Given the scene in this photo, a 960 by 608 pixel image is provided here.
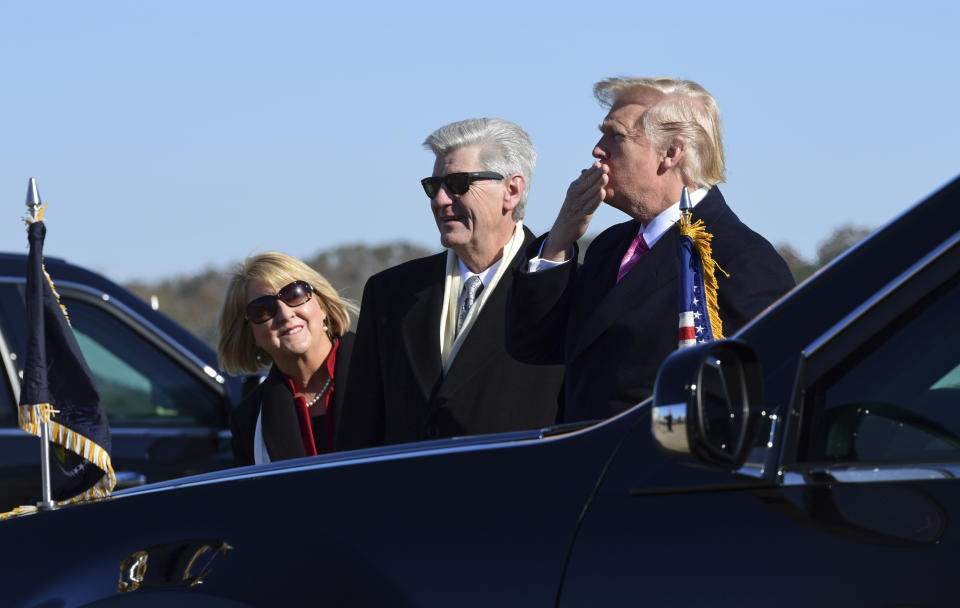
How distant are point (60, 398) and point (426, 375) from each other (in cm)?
115

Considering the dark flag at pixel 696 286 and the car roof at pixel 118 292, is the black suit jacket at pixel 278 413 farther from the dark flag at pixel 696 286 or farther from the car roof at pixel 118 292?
the dark flag at pixel 696 286

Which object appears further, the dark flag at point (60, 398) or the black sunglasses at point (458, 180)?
the black sunglasses at point (458, 180)

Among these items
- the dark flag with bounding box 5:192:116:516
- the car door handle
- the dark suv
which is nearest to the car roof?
the dark suv

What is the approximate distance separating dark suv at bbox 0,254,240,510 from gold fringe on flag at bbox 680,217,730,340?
3.24m

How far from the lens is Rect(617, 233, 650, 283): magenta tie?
360 cm

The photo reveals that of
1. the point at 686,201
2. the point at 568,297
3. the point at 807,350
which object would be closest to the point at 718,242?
the point at 686,201

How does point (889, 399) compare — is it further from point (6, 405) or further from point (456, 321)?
point (6, 405)

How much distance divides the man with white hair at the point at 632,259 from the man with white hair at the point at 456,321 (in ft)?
1.44

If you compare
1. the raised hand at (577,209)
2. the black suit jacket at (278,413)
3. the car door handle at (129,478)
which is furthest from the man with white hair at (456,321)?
the car door handle at (129,478)

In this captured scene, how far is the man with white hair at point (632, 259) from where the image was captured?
334 cm

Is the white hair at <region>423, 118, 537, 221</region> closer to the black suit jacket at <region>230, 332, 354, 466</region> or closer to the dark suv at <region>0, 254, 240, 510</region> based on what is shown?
the black suit jacket at <region>230, 332, 354, 466</region>

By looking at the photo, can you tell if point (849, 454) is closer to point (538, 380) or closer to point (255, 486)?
point (255, 486)

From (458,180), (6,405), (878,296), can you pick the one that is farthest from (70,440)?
(878,296)

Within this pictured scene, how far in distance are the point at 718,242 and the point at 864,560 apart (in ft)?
5.20
